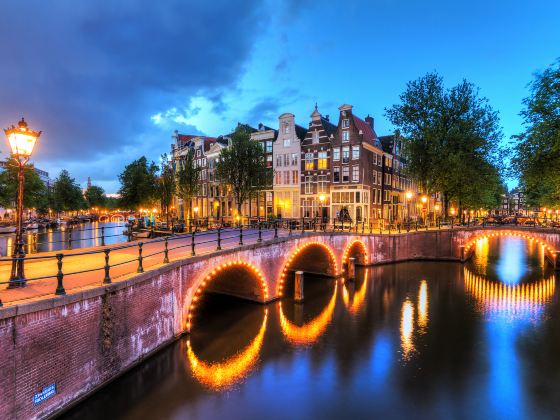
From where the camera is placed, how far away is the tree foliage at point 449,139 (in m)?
33.5

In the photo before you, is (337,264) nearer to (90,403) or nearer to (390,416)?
(390,416)

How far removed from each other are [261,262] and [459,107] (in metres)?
28.9

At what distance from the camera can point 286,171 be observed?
144 feet

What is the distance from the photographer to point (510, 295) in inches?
873

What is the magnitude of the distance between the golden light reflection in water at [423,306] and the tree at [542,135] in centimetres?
1303

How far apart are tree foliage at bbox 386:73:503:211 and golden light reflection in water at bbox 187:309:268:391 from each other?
93.0 ft

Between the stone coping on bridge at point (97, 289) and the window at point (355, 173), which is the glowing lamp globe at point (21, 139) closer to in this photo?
the stone coping on bridge at point (97, 289)

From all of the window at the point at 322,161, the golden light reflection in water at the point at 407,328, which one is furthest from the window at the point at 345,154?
the golden light reflection in water at the point at 407,328

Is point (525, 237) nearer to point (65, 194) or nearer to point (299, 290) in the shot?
point (299, 290)

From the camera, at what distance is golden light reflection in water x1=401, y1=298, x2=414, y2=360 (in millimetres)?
13772

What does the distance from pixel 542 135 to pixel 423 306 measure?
55.2 ft

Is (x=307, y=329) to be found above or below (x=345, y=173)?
below

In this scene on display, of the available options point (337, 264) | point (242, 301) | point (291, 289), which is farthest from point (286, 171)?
point (242, 301)

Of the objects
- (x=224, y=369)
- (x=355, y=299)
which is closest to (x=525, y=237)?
(x=355, y=299)
